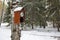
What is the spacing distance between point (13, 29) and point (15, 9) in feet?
1.74

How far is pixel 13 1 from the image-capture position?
5152mm

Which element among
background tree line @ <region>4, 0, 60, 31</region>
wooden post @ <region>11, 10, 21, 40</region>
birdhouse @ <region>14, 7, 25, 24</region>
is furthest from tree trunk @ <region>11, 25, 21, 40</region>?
background tree line @ <region>4, 0, 60, 31</region>

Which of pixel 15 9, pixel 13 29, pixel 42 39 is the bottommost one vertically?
→ pixel 42 39

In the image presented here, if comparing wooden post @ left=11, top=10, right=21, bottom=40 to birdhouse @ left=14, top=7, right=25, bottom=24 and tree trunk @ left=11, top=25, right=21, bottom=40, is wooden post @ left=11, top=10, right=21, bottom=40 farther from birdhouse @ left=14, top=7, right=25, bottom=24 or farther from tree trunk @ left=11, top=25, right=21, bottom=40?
birdhouse @ left=14, top=7, right=25, bottom=24

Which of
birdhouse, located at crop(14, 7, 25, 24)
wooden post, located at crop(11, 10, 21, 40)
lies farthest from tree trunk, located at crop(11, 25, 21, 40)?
birdhouse, located at crop(14, 7, 25, 24)

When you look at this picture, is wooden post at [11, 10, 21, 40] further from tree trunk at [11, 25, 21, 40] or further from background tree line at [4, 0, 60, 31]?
background tree line at [4, 0, 60, 31]

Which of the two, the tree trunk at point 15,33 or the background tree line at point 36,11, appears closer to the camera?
the tree trunk at point 15,33

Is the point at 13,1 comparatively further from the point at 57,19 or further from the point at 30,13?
the point at 30,13

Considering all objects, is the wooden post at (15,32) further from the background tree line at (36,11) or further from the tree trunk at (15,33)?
the background tree line at (36,11)

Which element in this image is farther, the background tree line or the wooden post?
the background tree line

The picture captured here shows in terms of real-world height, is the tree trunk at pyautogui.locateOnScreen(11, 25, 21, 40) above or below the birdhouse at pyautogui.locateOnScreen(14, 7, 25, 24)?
below

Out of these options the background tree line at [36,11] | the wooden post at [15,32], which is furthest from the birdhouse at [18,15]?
the background tree line at [36,11]

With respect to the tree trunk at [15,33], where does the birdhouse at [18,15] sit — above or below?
above

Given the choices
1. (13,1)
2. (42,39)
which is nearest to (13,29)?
(13,1)
